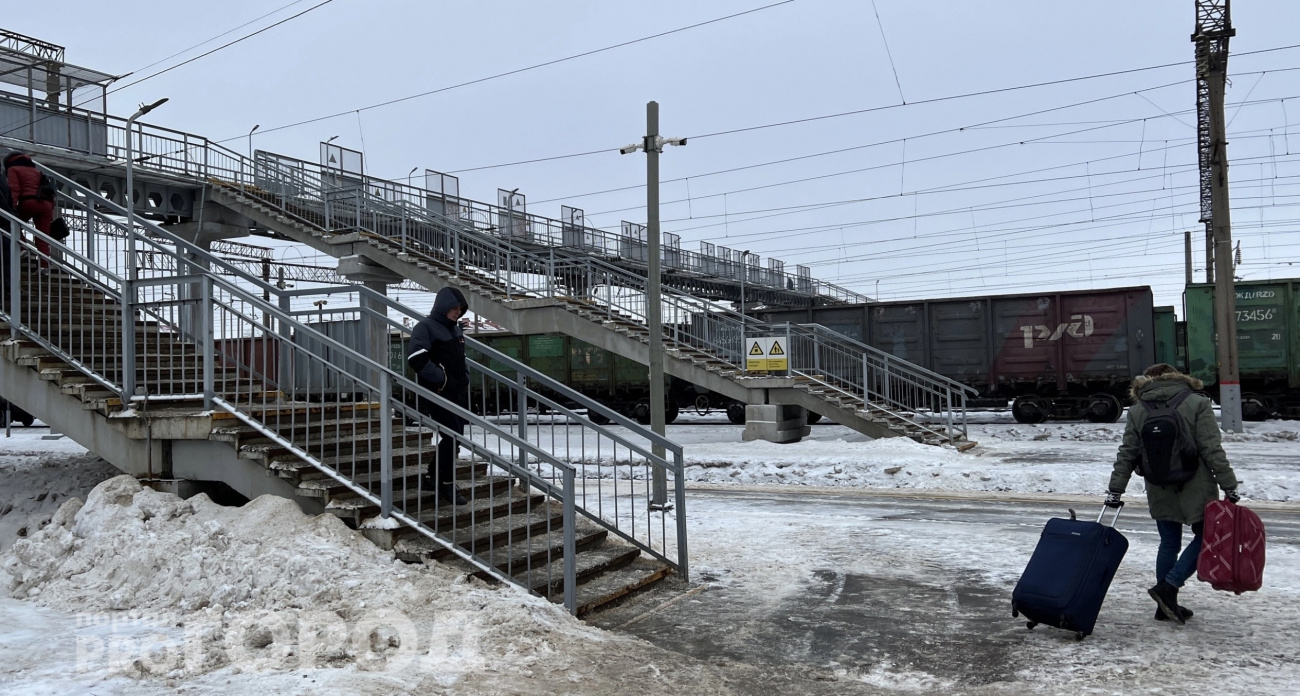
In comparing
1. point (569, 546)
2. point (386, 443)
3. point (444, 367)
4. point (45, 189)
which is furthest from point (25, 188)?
point (569, 546)

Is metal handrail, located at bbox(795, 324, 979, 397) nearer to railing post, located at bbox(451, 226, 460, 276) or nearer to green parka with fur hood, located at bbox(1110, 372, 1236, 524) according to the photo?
railing post, located at bbox(451, 226, 460, 276)

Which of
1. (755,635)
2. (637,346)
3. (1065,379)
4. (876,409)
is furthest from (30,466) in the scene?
(1065,379)

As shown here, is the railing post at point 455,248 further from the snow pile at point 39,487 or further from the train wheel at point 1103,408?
the train wheel at point 1103,408

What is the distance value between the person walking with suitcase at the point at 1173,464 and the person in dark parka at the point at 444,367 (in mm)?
4250

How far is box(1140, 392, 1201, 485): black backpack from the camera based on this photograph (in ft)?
17.7

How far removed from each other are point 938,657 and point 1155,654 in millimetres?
1135

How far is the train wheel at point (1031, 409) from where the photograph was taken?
2097 centimetres

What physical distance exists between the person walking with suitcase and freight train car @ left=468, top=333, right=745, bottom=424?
1840 centimetres

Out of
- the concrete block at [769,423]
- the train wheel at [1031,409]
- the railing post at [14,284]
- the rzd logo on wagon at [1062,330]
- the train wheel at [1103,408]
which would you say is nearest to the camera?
the railing post at [14,284]

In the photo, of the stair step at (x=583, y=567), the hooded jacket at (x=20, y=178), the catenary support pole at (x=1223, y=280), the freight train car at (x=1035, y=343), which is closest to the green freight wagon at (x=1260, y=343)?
the freight train car at (x=1035, y=343)

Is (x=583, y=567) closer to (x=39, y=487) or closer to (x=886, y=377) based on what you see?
(x=39, y=487)

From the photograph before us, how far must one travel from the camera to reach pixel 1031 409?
69.1 ft

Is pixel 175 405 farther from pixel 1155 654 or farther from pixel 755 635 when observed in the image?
pixel 1155 654

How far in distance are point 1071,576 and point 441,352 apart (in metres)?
4.33
